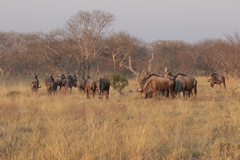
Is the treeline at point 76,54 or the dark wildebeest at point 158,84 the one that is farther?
the treeline at point 76,54

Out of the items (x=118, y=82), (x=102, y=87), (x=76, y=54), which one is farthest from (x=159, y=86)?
(x=76, y=54)

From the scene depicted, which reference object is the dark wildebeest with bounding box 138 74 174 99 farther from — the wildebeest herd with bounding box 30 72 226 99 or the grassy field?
the grassy field

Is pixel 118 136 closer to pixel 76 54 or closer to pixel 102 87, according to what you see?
pixel 102 87

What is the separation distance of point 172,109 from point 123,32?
30993mm

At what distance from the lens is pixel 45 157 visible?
4.40 metres

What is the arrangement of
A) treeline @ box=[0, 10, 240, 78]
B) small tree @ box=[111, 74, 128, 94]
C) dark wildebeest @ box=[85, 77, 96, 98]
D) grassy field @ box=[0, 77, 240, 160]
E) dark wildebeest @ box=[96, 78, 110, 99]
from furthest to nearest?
treeline @ box=[0, 10, 240, 78], small tree @ box=[111, 74, 128, 94], dark wildebeest @ box=[85, 77, 96, 98], dark wildebeest @ box=[96, 78, 110, 99], grassy field @ box=[0, 77, 240, 160]

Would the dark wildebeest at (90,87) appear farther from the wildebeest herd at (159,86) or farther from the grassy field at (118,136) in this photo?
the grassy field at (118,136)

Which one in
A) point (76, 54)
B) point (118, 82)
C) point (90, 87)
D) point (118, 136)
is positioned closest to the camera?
point (118, 136)

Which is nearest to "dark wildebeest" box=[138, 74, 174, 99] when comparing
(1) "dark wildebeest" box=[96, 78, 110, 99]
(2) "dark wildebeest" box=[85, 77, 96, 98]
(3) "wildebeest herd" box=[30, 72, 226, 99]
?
(3) "wildebeest herd" box=[30, 72, 226, 99]

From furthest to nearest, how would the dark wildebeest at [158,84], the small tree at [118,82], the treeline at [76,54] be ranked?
the treeline at [76,54] → the small tree at [118,82] → the dark wildebeest at [158,84]

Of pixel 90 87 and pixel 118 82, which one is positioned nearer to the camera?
pixel 90 87

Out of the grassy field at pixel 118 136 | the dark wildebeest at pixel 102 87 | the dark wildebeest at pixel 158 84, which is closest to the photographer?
the grassy field at pixel 118 136

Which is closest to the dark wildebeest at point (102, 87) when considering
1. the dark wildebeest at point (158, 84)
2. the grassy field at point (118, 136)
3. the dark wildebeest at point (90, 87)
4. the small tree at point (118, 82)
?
the dark wildebeest at point (90, 87)

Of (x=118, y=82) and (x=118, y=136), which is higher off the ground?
(x=118, y=82)
